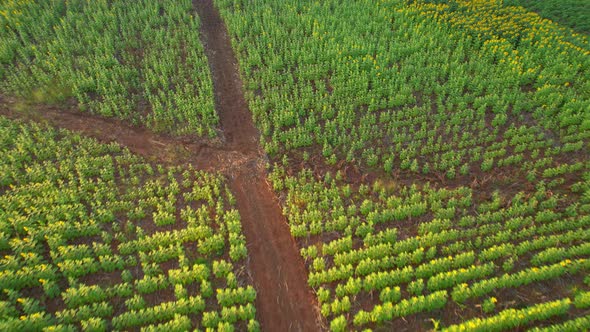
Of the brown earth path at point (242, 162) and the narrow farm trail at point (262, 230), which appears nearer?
the narrow farm trail at point (262, 230)

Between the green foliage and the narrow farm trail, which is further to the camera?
the narrow farm trail

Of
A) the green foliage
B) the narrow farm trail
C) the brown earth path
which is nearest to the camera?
the green foliage

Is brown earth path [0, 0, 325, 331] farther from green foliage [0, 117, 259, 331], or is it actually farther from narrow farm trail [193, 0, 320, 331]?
green foliage [0, 117, 259, 331]

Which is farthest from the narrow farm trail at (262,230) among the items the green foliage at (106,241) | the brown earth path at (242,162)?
the green foliage at (106,241)

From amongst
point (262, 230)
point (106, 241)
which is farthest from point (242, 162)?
point (106, 241)

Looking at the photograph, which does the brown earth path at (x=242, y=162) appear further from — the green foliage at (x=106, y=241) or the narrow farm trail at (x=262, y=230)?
the green foliage at (x=106, y=241)

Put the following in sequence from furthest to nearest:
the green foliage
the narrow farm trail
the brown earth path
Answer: the brown earth path, the narrow farm trail, the green foliage

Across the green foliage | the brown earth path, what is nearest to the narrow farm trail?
the brown earth path
